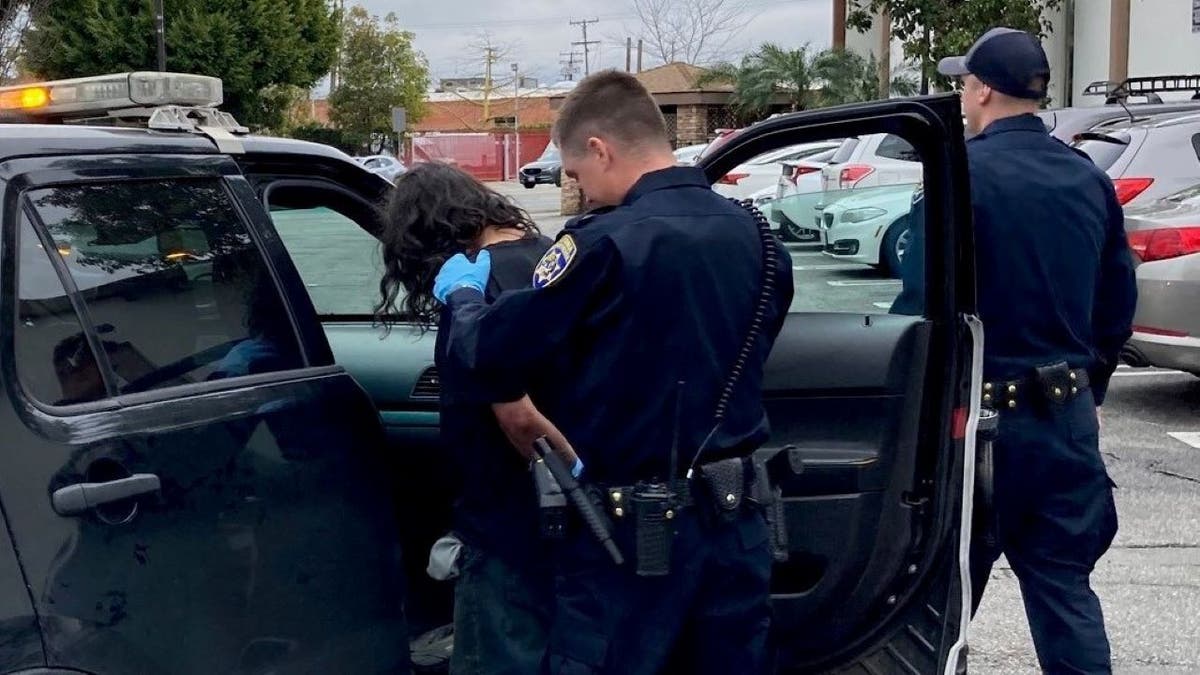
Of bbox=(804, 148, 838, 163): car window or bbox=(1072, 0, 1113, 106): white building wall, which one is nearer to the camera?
bbox=(804, 148, 838, 163): car window

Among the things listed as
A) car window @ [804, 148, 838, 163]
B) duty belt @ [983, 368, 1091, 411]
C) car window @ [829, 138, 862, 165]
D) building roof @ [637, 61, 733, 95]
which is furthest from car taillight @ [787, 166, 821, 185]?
building roof @ [637, 61, 733, 95]

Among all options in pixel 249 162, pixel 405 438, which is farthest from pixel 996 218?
pixel 249 162

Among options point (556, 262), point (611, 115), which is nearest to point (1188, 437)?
point (611, 115)

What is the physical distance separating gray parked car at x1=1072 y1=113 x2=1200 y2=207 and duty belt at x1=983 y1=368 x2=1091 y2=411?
19.7 ft

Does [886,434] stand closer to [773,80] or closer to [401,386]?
[401,386]

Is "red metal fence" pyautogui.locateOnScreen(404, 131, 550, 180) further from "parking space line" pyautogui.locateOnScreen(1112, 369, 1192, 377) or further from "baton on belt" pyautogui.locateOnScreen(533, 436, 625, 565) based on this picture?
"baton on belt" pyautogui.locateOnScreen(533, 436, 625, 565)

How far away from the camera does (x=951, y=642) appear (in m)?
3.05

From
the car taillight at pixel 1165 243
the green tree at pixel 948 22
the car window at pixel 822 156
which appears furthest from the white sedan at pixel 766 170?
the car taillight at pixel 1165 243

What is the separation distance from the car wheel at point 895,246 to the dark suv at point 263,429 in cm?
17

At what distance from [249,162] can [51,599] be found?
4.85 ft

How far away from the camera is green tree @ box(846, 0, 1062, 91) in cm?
2458

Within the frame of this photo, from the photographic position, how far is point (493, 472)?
9.27 feet

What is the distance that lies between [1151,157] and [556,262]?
7.66m

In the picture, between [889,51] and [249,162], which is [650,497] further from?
[889,51]
